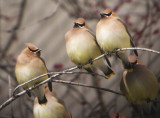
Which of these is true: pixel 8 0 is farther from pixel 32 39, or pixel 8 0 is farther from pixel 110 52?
pixel 110 52

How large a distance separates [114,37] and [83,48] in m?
0.18

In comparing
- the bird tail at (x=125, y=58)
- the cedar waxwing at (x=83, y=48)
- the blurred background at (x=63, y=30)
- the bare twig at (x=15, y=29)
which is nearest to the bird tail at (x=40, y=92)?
the cedar waxwing at (x=83, y=48)

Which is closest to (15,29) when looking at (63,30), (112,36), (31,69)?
(63,30)

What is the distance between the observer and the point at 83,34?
1.55m

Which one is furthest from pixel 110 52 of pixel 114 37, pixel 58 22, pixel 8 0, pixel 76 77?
pixel 8 0

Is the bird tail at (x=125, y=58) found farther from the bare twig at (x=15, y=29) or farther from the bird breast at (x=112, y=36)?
the bare twig at (x=15, y=29)

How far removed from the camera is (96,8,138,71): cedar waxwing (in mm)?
1448

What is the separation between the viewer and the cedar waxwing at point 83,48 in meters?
1.52

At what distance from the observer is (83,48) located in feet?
4.99

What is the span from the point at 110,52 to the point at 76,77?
1375mm

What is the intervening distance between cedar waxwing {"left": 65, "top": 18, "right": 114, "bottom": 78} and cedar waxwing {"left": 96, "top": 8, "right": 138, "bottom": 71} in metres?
0.07

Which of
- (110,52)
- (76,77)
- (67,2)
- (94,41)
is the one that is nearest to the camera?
(110,52)

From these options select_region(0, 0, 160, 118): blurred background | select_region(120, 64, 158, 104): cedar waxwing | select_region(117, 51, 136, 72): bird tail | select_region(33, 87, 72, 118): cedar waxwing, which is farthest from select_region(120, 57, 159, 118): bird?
select_region(0, 0, 160, 118): blurred background

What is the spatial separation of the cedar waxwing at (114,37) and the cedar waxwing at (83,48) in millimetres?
65
